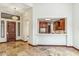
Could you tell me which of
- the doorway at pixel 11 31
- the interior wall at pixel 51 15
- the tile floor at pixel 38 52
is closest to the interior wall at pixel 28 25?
the interior wall at pixel 51 15

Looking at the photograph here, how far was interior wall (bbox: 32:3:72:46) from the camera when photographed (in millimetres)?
7941

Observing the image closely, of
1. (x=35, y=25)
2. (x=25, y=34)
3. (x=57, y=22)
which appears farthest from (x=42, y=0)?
(x=25, y=34)

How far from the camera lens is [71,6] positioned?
7828 millimetres

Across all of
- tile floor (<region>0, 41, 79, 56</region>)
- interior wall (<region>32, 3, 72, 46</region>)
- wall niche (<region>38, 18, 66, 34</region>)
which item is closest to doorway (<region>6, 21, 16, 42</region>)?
wall niche (<region>38, 18, 66, 34</region>)

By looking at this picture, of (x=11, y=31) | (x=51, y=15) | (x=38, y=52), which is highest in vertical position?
(x=51, y=15)

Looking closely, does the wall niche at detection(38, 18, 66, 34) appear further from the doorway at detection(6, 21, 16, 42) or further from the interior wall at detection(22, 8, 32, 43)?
the doorway at detection(6, 21, 16, 42)

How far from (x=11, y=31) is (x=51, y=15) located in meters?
4.56

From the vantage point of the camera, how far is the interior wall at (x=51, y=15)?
794 cm

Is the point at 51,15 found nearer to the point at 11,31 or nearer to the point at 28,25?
the point at 28,25

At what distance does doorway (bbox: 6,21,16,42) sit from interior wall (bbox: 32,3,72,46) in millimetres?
3446

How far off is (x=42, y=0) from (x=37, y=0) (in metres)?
0.10

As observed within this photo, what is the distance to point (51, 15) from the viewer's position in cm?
808

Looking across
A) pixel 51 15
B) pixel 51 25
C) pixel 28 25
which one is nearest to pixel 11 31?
pixel 28 25

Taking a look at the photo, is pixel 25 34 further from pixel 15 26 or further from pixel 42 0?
pixel 42 0
